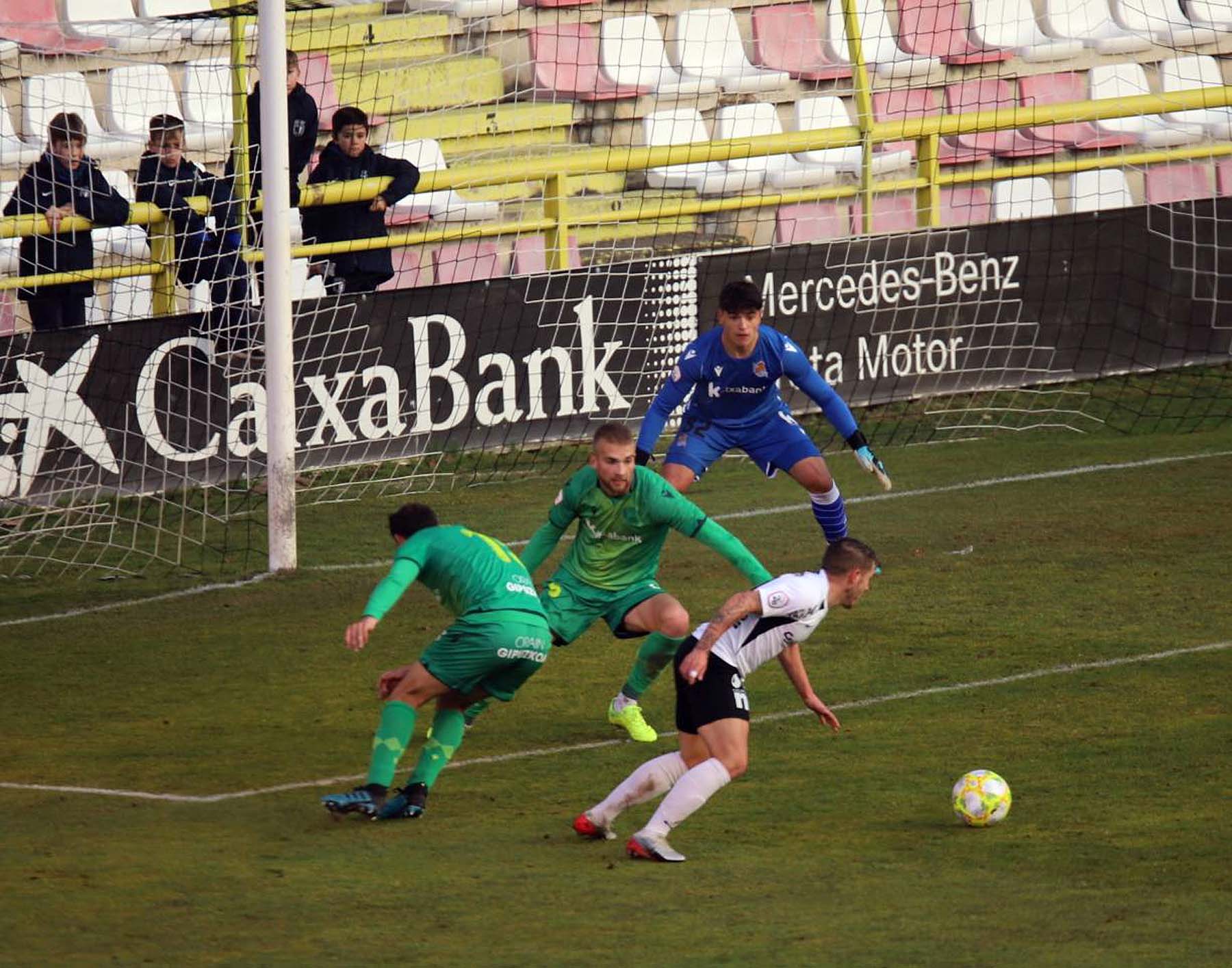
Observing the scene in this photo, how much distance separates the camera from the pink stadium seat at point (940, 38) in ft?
61.6

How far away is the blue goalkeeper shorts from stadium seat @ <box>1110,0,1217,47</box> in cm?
1109

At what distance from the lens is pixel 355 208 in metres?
14.3

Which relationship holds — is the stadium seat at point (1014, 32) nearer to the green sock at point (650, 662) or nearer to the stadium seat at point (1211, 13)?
the stadium seat at point (1211, 13)

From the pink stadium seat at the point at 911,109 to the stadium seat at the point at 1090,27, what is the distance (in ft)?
6.53

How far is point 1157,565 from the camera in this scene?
1114 cm

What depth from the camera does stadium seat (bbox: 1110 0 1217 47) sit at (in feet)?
68.2

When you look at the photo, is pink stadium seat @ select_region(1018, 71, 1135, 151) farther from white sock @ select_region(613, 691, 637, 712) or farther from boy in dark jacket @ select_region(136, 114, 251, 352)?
white sock @ select_region(613, 691, 637, 712)

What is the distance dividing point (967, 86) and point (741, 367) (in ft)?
31.0

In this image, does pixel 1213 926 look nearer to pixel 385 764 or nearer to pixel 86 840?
pixel 385 764

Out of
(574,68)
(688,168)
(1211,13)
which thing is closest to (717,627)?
(688,168)

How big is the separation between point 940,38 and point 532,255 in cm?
588

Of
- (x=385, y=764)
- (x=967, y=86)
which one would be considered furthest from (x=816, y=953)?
(x=967, y=86)

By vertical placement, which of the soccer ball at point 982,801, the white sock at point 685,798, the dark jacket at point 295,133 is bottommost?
the soccer ball at point 982,801

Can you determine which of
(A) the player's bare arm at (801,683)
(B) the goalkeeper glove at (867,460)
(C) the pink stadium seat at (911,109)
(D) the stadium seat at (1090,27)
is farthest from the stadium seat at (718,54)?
(A) the player's bare arm at (801,683)
